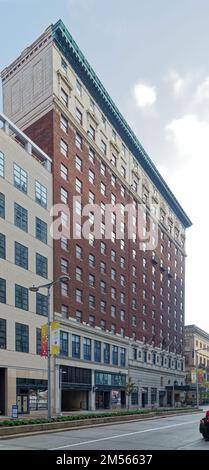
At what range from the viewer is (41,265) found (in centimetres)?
4978

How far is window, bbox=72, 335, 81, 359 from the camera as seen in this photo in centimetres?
5472

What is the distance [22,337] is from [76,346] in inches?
454

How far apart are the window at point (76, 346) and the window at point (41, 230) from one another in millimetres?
11973

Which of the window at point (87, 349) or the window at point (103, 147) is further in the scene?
the window at point (103, 147)

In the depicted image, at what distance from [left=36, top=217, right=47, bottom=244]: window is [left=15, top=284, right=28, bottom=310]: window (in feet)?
19.9

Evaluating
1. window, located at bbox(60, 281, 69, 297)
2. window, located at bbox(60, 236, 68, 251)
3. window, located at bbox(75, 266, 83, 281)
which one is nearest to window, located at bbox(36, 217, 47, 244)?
window, located at bbox(60, 236, 68, 251)

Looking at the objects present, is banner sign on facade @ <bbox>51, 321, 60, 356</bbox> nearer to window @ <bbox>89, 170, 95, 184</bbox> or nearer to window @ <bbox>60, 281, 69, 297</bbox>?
window @ <bbox>60, 281, 69, 297</bbox>

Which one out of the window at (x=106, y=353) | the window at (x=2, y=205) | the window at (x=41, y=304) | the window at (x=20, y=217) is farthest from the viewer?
the window at (x=106, y=353)

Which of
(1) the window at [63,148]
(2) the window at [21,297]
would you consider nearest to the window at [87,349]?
(2) the window at [21,297]

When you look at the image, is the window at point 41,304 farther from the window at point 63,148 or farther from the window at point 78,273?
the window at point 63,148

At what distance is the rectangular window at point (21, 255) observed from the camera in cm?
4559

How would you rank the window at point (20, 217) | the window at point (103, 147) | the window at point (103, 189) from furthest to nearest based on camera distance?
the window at point (103, 147) < the window at point (103, 189) < the window at point (20, 217)
